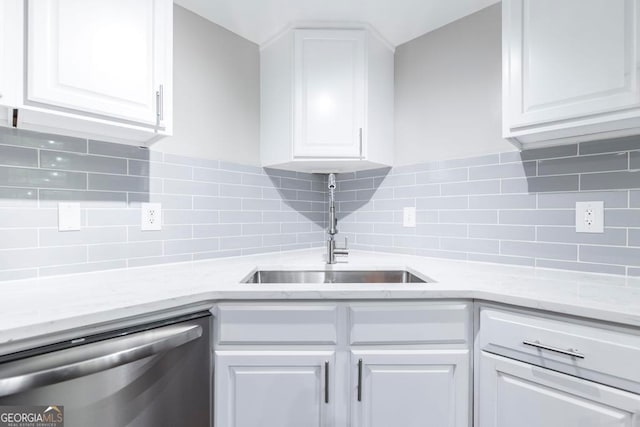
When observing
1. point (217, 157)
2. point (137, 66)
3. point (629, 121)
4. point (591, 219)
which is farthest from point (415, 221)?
point (137, 66)

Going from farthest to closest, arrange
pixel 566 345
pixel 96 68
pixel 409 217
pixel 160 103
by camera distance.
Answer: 1. pixel 409 217
2. pixel 160 103
3. pixel 96 68
4. pixel 566 345

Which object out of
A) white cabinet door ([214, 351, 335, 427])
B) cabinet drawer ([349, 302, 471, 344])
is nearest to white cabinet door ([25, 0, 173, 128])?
white cabinet door ([214, 351, 335, 427])

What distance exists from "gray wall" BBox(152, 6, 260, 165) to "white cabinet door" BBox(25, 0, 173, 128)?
1.13 ft

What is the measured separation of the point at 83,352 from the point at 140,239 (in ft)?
2.29

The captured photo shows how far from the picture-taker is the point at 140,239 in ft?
4.68

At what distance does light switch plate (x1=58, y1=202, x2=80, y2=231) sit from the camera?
121 cm

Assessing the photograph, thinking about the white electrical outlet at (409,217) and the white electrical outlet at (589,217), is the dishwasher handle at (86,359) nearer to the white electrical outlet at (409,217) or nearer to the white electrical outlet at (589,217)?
the white electrical outlet at (409,217)

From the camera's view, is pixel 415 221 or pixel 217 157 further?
pixel 415 221

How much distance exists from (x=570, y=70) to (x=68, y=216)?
191cm

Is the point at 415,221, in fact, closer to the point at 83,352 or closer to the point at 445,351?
the point at 445,351

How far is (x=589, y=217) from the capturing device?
1297 mm

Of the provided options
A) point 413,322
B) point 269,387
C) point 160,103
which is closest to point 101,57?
point 160,103

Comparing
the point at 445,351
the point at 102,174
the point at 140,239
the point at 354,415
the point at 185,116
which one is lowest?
the point at 354,415

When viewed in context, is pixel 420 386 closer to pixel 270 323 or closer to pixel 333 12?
pixel 270 323
